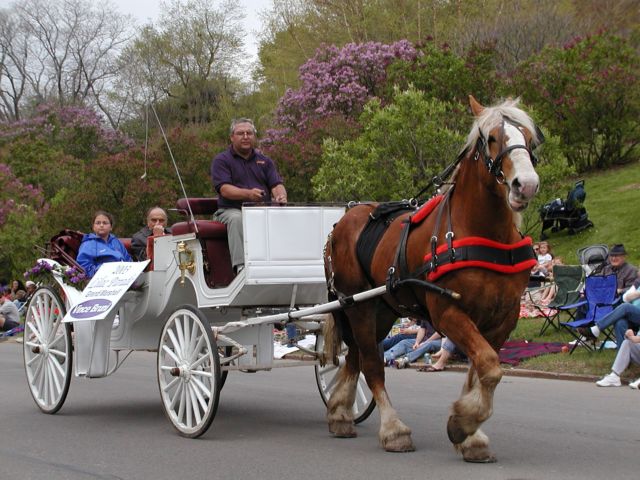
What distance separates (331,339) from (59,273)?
10.3 ft

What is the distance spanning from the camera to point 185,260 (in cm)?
856

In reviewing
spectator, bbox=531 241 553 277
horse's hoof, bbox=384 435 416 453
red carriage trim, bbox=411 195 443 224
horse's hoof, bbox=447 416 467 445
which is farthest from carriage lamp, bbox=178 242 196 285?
spectator, bbox=531 241 553 277

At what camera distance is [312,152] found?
92.4 feet

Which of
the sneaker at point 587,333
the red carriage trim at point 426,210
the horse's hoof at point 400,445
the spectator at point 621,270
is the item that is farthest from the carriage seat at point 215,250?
the spectator at point 621,270

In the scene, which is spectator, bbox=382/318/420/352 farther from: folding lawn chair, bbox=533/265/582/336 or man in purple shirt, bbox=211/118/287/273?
man in purple shirt, bbox=211/118/287/273

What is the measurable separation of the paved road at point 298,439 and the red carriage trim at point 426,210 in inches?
67.1

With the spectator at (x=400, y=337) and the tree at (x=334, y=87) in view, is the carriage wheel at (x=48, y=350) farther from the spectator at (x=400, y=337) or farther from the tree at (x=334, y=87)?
the tree at (x=334, y=87)

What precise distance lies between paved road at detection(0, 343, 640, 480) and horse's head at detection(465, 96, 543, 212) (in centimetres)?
183

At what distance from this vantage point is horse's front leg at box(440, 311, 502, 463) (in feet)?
19.7

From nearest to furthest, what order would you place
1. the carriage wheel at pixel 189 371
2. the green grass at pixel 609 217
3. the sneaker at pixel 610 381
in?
1. the carriage wheel at pixel 189 371
2. the sneaker at pixel 610 381
3. the green grass at pixel 609 217

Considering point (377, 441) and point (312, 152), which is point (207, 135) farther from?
point (377, 441)

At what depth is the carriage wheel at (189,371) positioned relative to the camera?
24.7 feet

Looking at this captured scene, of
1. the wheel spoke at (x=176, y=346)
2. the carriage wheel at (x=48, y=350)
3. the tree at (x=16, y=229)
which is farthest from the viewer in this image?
the tree at (x=16, y=229)

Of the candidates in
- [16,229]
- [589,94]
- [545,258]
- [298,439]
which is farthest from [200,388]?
[16,229]
